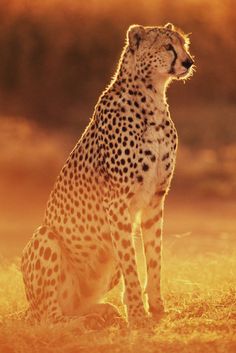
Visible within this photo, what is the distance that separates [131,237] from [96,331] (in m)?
0.86

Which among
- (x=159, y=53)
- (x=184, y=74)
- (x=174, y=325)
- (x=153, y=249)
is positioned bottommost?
(x=174, y=325)

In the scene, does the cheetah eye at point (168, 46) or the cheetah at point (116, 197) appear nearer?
the cheetah at point (116, 197)

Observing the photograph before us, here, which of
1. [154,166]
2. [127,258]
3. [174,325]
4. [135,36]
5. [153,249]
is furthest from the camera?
[153,249]

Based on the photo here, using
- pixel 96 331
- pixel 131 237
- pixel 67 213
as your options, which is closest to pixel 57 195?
pixel 67 213

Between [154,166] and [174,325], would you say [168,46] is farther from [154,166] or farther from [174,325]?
[174,325]

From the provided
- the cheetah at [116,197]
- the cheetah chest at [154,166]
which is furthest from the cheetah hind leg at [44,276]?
the cheetah chest at [154,166]

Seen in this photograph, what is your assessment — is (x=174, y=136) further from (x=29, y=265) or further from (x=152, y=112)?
(x=29, y=265)

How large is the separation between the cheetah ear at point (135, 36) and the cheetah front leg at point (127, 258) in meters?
1.43

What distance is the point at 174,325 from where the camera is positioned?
273 inches

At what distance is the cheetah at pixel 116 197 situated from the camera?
24.0 ft

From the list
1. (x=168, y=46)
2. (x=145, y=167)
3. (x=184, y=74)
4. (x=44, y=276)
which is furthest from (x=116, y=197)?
(x=168, y=46)

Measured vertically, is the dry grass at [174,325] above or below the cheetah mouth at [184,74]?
below

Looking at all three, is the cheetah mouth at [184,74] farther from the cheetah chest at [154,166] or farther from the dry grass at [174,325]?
the dry grass at [174,325]

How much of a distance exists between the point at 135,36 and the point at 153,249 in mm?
1925
